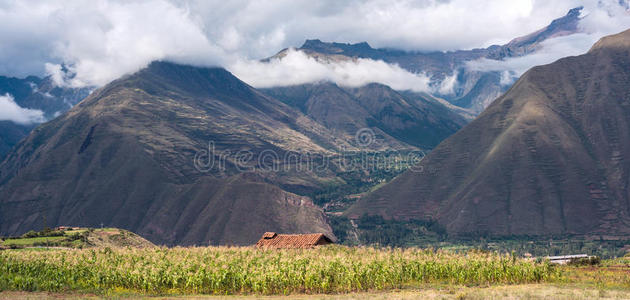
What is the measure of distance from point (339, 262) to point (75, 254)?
35028 millimetres

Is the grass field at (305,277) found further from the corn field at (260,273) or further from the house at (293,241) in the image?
the house at (293,241)

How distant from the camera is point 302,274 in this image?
2282 inches

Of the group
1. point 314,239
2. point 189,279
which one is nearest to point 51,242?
point 314,239

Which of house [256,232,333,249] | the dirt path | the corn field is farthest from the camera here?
house [256,232,333,249]

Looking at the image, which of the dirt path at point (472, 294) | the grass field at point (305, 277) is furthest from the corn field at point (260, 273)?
the dirt path at point (472, 294)

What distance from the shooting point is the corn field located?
57.3m

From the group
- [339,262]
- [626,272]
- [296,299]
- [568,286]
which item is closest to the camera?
[296,299]

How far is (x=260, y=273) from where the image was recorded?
5753cm

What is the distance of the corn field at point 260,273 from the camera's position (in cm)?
5728

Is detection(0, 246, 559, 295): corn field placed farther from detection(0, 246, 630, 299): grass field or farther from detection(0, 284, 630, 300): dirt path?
detection(0, 284, 630, 300): dirt path

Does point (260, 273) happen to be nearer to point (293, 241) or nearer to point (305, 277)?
point (305, 277)

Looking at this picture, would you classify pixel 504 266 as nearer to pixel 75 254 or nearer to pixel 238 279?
pixel 238 279

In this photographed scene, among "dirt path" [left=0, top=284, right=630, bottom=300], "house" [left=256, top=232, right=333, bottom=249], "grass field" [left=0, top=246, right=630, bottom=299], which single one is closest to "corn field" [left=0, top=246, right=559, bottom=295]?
"grass field" [left=0, top=246, right=630, bottom=299]

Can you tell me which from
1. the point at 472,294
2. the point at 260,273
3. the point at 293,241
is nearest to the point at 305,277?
the point at 260,273
